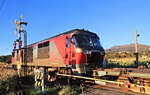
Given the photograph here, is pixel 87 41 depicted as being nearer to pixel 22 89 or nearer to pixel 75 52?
pixel 75 52

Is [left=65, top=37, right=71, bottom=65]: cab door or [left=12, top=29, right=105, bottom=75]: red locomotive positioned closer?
[left=12, top=29, right=105, bottom=75]: red locomotive

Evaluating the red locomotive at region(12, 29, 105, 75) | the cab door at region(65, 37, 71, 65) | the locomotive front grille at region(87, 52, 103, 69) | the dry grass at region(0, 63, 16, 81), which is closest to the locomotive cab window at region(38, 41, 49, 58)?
the red locomotive at region(12, 29, 105, 75)

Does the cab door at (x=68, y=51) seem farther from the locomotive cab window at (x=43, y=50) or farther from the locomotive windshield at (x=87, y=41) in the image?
the locomotive cab window at (x=43, y=50)

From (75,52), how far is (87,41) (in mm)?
1461

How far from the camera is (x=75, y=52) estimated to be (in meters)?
9.42

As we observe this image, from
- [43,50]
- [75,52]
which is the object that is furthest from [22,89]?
[43,50]

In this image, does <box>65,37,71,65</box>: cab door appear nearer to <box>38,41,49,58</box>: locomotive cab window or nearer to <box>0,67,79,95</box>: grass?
<box>0,67,79,95</box>: grass

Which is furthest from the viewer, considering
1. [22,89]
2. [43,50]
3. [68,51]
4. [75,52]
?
[43,50]

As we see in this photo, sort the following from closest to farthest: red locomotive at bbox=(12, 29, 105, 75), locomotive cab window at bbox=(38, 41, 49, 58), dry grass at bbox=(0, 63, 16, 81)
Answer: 1. dry grass at bbox=(0, 63, 16, 81)
2. red locomotive at bbox=(12, 29, 105, 75)
3. locomotive cab window at bbox=(38, 41, 49, 58)

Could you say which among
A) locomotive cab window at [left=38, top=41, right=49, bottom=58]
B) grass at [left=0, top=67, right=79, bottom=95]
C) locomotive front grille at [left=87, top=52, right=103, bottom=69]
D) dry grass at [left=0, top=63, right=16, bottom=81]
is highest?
locomotive cab window at [left=38, top=41, right=49, bottom=58]

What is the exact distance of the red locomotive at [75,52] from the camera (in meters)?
9.28

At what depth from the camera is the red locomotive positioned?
9.28 meters

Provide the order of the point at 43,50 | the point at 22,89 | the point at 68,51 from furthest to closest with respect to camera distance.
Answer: the point at 43,50, the point at 68,51, the point at 22,89

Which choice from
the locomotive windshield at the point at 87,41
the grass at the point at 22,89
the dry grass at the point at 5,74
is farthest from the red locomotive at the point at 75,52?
the dry grass at the point at 5,74
